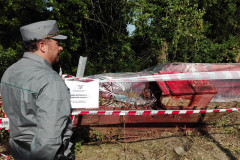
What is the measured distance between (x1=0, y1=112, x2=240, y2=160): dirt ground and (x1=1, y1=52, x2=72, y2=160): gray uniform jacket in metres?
2.67

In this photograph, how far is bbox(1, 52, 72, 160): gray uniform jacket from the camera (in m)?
1.14

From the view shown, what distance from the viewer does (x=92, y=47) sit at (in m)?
9.06

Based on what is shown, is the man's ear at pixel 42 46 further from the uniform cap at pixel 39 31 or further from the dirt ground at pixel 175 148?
the dirt ground at pixel 175 148

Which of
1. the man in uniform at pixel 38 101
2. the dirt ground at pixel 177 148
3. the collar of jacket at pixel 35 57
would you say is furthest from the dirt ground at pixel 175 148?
the collar of jacket at pixel 35 57

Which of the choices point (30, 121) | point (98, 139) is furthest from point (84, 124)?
point (30, 121)

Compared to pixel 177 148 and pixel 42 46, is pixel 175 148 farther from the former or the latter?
pixel 42 46

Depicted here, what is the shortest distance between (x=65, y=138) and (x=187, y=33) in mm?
6906

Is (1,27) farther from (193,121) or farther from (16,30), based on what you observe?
(193,121)

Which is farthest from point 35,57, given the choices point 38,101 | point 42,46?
point 38,101

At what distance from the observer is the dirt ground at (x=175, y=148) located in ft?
12.4

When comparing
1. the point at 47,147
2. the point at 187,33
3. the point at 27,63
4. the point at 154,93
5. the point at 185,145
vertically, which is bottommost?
the point at 185,145

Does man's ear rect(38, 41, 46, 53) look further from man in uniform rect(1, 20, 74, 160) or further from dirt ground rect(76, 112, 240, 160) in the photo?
dirt ground rect(76, 112, 240, 160)

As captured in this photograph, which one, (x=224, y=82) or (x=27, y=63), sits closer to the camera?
(x=27, y=63)

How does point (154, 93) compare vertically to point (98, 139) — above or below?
above
